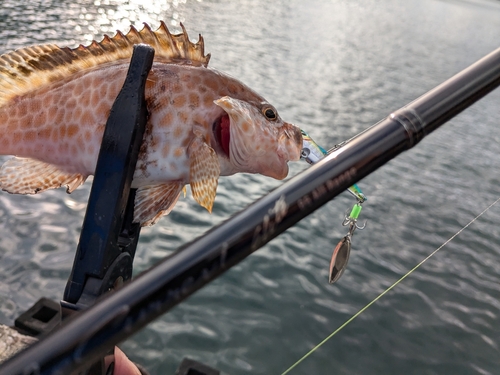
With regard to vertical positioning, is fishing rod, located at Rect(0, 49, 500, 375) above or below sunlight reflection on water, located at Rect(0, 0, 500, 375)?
above

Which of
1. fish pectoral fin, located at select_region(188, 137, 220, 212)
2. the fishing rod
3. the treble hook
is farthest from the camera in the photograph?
the treble hook

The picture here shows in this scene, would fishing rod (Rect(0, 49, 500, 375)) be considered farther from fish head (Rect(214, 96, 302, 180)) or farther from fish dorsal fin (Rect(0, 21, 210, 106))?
fish dorsal fin (Rect(0, 21, 210, 106))

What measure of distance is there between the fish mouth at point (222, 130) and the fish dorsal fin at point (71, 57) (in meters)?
0.21

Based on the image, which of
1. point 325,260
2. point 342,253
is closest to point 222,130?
point 342,253

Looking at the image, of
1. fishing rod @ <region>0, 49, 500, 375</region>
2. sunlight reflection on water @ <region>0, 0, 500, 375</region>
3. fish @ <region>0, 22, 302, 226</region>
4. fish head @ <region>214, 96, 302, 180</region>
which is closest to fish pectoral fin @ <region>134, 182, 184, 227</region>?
fish @ <region>0, 22, 302, 226</region>

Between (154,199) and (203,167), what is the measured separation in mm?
179

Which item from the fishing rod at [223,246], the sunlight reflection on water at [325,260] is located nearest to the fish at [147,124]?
the fishing rod at [223,246]

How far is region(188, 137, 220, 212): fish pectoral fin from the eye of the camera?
3.98 ft

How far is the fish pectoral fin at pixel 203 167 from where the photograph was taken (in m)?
1.21

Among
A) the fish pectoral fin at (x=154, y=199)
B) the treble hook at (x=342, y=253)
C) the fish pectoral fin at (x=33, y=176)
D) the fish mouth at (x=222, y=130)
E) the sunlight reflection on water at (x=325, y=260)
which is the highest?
the fish mouth at (x=222, y=130)

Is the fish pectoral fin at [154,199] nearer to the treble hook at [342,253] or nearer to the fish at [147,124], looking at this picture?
the fish at [147,124]

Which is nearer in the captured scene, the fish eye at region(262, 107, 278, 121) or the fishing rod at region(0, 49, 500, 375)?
the fishing rod at region(0, 49, 500, 375)

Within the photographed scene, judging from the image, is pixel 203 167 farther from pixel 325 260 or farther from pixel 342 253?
pixel 325 260

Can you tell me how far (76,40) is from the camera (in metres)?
14.2
